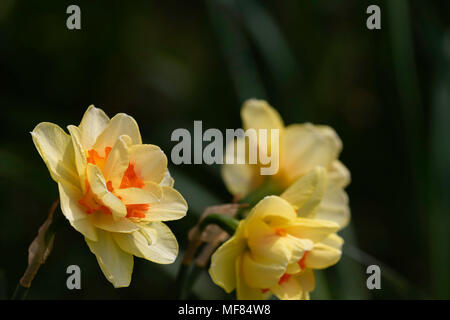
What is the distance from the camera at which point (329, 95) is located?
2.14 metres

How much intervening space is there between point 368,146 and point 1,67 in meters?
1.36

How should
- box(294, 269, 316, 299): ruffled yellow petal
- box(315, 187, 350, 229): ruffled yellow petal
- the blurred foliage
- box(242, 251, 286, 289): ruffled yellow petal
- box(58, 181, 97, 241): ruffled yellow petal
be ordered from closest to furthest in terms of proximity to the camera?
box(58, 181, 97, 241): ruffled yellow petal < box(242, 251, 286, 289): ruffled yellow petal < box(294, 269, 316, 299): ruffled yellow petal < box(315, 187, 350, 229): ruffled yellow petal < the blurred foliage

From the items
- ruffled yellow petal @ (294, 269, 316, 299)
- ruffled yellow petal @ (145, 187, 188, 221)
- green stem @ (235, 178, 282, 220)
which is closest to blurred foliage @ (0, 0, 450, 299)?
green stem @ (235, 178, 282, 220)

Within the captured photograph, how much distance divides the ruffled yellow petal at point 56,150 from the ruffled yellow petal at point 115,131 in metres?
0.05

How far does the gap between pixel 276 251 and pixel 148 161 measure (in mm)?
286

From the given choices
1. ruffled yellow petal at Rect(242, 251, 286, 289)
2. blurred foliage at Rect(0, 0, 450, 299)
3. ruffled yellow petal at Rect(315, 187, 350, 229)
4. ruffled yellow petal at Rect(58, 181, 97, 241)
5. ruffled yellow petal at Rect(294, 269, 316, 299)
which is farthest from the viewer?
blurred foliage at Rect(0, 0, 450, 299)

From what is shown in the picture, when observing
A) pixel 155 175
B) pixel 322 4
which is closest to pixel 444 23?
pixel 322 4

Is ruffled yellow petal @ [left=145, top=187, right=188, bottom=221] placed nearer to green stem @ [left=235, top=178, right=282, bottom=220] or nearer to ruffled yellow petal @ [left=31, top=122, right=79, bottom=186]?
ruffled yellow petal @ [left=31, top=122, right=79, bottom=186]

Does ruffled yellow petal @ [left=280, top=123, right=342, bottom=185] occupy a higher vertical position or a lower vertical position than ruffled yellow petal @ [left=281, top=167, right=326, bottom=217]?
higher

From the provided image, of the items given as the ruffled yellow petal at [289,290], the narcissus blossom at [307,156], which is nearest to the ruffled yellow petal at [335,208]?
the narcissus blossom at [307,156]

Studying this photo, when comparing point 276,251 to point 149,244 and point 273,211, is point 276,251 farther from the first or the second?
point 149,244

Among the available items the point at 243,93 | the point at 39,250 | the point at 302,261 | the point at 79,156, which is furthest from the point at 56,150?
the point at 243,93

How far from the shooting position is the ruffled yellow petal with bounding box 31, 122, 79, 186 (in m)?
0.90
